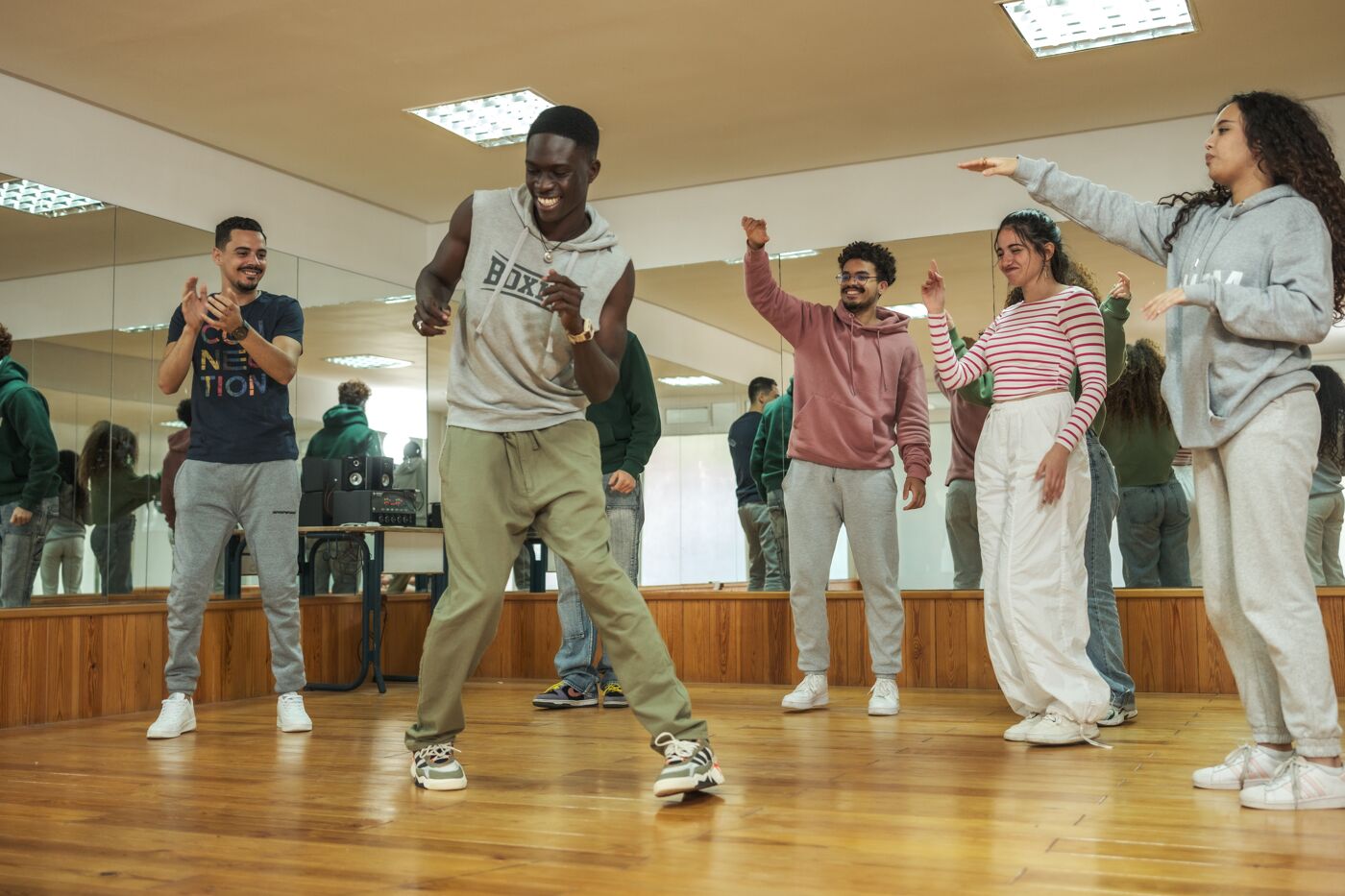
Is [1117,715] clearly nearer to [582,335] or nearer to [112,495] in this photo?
[582,335]

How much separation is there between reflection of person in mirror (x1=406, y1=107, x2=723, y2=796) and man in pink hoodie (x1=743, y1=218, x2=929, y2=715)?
1516 millimetres

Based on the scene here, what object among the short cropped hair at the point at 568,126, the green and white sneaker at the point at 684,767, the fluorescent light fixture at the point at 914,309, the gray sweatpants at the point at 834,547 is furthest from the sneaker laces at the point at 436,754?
the fluorescent light fixture at the point at 914,309

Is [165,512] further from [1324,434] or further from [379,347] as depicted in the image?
[1324,434]

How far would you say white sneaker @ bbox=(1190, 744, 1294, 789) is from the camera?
2.30m

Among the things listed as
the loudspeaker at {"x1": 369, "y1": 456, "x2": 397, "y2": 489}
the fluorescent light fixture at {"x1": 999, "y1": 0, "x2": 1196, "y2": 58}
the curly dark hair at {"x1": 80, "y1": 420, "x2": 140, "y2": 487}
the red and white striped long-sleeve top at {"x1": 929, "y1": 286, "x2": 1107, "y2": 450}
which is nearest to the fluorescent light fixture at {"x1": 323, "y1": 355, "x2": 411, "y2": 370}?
the loudspeaker at {"x1": 369, "y1": 456, "x2": 397, "y2": 489}

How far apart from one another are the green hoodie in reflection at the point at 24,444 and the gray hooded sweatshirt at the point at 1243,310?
3610 mm

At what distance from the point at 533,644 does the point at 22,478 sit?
2.34 metres

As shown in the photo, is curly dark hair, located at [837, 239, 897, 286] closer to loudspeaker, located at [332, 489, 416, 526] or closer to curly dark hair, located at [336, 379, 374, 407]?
loudspeaker, located at [332, 489, 416, 526]

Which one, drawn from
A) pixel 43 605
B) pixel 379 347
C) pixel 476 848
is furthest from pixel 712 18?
pixel 476 848

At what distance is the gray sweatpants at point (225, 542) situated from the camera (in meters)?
3.65

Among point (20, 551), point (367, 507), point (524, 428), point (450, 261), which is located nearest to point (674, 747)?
point (524, 428)

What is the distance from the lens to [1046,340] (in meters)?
3.25

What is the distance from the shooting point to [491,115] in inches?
214

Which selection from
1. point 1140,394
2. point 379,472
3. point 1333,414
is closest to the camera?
point 1333,414
